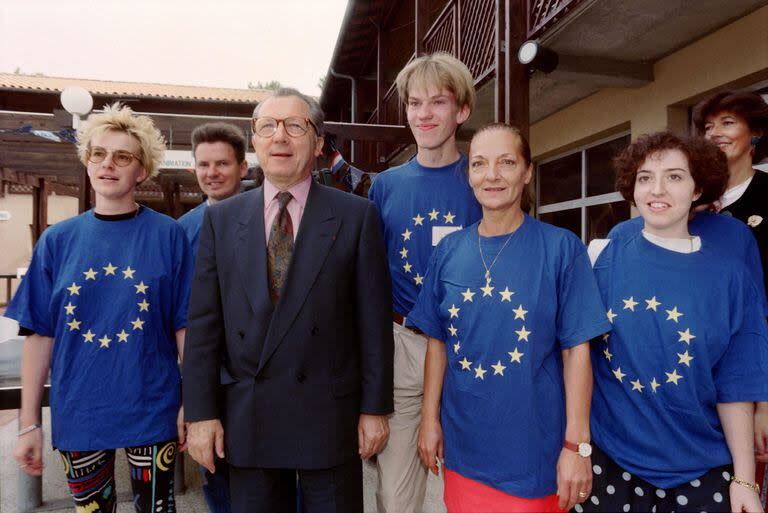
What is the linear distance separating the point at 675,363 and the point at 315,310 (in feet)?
3.53

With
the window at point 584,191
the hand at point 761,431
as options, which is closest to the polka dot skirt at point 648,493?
the hand at point 761,431

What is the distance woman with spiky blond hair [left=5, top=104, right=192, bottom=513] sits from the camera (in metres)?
1.82

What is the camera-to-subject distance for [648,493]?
1454 millimetres

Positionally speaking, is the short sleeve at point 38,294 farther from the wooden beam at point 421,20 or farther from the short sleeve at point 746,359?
the wooden beam at point 421,20

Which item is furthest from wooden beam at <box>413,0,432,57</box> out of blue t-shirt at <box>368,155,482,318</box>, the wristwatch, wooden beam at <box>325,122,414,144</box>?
the wristwatch

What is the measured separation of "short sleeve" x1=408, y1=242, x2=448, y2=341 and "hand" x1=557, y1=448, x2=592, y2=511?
20.8 inches

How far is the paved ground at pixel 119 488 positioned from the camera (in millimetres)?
3432

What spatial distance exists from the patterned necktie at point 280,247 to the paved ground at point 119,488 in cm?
236

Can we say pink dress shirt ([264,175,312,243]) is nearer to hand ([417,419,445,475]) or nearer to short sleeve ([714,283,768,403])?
hand ([417,419,445,475])

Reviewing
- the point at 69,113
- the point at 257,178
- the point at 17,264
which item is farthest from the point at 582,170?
the point at 17,264

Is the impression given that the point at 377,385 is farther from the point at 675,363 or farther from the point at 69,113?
the point at 69,113

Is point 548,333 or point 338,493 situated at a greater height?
point 548,333

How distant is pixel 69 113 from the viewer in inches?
252

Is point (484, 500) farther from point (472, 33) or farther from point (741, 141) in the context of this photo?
point (472, 33)
